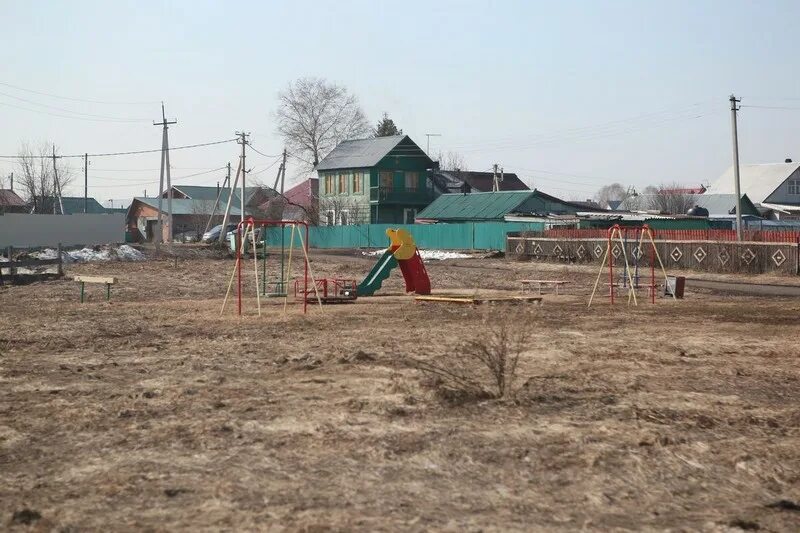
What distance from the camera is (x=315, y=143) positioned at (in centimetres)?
8844

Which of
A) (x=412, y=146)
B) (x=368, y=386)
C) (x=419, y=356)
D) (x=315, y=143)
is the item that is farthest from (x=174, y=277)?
(x=315, y=143)

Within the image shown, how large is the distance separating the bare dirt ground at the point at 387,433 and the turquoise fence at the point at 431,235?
39973mm

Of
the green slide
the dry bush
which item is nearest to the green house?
the green slide

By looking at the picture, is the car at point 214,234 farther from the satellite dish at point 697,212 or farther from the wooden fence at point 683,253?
the satellite dish at point 697,212

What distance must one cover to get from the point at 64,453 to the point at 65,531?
206 centimetres

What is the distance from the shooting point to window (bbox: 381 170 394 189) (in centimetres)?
7400

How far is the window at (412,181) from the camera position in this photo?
246 ft

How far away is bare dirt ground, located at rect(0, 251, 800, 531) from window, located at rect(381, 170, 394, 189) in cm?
5772

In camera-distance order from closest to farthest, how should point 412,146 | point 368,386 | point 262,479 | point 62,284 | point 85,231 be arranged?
point 262,479
point 368,386
point 62,284
point 85,231
point 412,146

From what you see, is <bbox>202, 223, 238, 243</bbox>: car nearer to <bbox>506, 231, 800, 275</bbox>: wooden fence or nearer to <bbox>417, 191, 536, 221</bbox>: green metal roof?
<bbox>417, 191, 536, 221</bbox>: green metal roof

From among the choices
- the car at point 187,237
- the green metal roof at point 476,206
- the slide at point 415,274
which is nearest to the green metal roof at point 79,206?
the car at point 187,237

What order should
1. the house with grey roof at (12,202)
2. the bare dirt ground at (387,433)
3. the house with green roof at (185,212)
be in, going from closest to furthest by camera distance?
the bare dirt ground at (387,433), the house with grey roof at (12,202), the house with green roof at (185,212)

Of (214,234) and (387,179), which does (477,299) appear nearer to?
(214,234)

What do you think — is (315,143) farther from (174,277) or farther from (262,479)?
(262,479)
